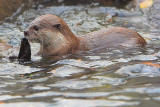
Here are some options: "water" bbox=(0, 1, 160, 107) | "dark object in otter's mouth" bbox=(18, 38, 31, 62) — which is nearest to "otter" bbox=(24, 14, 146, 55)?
"water" bbox=(0, 1, 160, 107)

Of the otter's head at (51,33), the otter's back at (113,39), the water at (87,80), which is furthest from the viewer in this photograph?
the otter's back at (113,39)

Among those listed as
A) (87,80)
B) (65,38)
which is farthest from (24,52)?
(87,80)

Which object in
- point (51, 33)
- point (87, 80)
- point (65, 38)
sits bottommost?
point (87, 80)

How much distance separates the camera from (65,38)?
5051mm

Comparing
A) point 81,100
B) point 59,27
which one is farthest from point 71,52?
point 81,100

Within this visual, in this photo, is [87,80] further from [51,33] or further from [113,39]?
[113,39]

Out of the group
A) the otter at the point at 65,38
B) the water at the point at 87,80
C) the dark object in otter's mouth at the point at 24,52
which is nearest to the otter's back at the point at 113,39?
the otter at the point at 65,38

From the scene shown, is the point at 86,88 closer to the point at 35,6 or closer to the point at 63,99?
the point at 63,99

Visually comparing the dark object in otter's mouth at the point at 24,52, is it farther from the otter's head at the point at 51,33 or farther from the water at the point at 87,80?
the otter's head at the point at 51,33

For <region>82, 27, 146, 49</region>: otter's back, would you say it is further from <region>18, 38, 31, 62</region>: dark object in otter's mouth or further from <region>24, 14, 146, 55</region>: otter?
<region>18, 38, 31, 62</region>: dark object in otter's mouth

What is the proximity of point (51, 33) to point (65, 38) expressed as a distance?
0.26 metres

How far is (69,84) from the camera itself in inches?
113

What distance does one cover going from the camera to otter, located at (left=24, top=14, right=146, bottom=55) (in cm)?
486

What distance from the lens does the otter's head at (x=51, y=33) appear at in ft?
15.8
